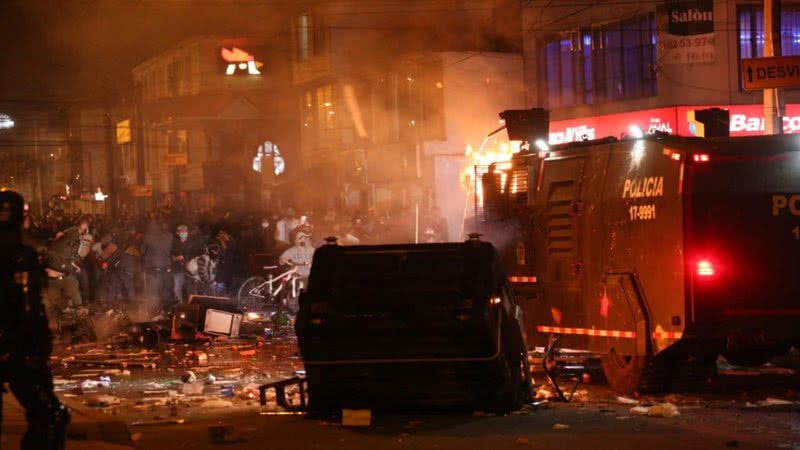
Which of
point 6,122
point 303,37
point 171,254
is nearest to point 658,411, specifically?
point 171,254

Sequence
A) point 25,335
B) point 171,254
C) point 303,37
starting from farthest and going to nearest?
1. point 303,37
2. point 171,254
3. point 25,335

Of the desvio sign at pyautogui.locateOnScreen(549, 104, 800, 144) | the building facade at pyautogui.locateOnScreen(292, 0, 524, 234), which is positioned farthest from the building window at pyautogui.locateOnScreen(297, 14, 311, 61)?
the desvio sign at pyautogui.locateOnScreen(549, 104, 800, 144)

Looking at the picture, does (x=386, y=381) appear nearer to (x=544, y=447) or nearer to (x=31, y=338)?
(x=544, y=447)

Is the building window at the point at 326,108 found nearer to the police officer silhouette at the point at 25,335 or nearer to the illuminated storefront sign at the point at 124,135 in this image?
the illuminated storefront sign at the point at 124,135

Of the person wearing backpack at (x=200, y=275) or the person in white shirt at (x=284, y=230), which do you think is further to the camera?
the person in white shirt at (x=284, y=230)

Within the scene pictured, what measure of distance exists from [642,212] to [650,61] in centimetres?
1602

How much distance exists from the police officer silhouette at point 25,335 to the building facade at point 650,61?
17.8m

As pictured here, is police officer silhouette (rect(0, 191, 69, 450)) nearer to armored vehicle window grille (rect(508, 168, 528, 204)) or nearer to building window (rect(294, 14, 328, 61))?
armored vehicle window grille (rect(508, 168, 528, 204))

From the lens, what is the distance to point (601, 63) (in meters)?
28.3

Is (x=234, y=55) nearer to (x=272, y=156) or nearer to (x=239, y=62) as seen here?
(x=239, y=62)

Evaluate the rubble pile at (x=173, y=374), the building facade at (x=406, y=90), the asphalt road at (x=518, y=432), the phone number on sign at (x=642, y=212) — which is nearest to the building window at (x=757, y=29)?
the building facade at (x=406, y=90)

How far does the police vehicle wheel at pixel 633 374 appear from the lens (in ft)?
38.5

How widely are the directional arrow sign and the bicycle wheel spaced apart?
10.6 meters

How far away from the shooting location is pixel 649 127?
86.0 ft
